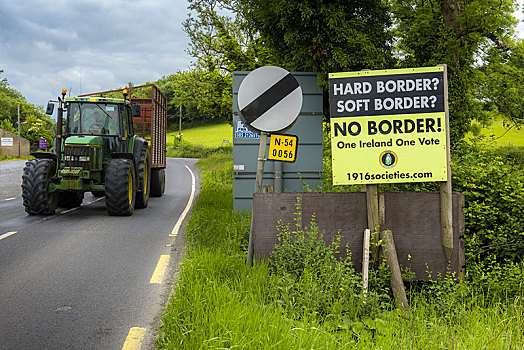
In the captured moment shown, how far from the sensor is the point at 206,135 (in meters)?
85.8

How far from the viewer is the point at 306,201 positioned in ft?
17.1

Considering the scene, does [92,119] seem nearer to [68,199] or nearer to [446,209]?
[68,199]

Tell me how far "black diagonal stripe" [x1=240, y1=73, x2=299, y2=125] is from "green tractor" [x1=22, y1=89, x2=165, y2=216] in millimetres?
6529

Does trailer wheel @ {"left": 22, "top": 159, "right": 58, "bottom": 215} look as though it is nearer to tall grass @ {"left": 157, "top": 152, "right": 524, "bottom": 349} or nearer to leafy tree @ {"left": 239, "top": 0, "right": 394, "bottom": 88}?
leafy tree @ {"left": 239, "top": 0, "right": 394, "bottom": 88}

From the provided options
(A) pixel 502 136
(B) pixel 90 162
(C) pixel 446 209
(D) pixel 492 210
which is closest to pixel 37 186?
(B) pixel 90 162

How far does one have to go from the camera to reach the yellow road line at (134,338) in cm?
385

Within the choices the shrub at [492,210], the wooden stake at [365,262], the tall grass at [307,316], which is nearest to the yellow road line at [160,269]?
the tall grass at [307,316]

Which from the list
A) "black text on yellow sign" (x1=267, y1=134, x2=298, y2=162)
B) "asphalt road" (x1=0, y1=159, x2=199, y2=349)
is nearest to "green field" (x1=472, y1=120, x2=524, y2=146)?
"black text on yellow sign" (x1=267, y1=134, x2=298, y2=162)

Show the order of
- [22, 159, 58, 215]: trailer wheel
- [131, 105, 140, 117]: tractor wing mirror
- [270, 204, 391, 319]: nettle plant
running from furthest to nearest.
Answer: [131, 105, 140, 117]: tractor wing mirror, [22, 159, 58, 215]: trailer wheel, [270, 204, 391, 319]: nettle plant

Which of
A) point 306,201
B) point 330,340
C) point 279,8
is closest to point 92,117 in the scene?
point 279,8

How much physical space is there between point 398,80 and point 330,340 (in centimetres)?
286

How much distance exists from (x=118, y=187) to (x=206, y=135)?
7560 centimetres

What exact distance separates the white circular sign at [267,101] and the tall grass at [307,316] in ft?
4.16

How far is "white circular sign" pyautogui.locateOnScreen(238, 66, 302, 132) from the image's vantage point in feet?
16.8
